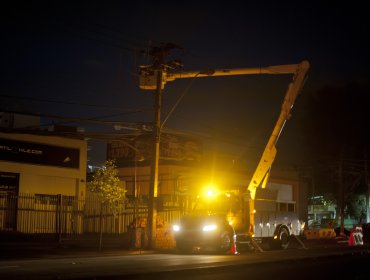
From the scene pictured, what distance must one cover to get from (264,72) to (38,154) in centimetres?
1563

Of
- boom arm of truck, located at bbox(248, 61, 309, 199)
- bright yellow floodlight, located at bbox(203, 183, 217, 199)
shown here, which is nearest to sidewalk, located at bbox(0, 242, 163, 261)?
bright yellow floodlight, located at bbox(203, 183, 217, 199)

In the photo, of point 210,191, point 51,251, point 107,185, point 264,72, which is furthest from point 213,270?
point 107,185

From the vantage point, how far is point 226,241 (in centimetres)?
2367

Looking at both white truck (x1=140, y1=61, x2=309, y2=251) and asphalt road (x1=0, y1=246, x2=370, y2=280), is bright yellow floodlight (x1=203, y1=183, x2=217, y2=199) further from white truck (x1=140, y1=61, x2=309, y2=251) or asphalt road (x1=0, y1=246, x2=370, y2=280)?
asphalt road (x1=0, y1=246, x2=370, y2=280)

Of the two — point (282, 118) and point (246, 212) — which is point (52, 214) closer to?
point (246, 212)

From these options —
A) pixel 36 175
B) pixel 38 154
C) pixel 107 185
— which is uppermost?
pixel 38 154

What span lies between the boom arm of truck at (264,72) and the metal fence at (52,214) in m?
5.63

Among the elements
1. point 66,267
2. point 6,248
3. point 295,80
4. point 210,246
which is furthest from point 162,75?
point 66,267

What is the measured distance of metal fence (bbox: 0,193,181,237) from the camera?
27953mm

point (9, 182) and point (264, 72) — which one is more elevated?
point (264, 72)

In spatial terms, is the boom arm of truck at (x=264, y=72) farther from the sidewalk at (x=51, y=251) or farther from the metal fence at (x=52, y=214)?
the sidewalk at (x=51, y=251)

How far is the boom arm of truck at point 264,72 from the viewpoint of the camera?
87.7 feet

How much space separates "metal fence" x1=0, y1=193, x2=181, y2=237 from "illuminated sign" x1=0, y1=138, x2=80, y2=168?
4.62 meters

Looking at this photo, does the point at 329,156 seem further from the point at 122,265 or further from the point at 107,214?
the point at 122,265
